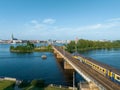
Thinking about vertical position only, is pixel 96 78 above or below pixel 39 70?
above

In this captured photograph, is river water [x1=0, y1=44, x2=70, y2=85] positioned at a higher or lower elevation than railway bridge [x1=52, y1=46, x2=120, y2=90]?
lower

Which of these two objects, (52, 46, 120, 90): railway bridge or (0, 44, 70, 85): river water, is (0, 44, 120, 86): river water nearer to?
(0, 44, 70, 85): river water

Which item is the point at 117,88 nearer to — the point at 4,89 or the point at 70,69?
the point at 4,89

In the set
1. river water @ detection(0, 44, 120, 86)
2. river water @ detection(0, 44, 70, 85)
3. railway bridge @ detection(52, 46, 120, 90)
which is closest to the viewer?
railway bridge @ detection(52, 46, 120, 90)

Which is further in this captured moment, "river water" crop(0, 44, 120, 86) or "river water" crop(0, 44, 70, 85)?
"river water" crop(0, 44, 120, 86)

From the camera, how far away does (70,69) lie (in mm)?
80438

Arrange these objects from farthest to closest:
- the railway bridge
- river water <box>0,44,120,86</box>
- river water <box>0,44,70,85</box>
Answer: river water <box>0,44,120,86</box>
river water <box>0,44,70,85</box>
the railway bridge

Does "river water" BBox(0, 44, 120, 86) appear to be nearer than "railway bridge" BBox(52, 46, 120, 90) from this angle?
No

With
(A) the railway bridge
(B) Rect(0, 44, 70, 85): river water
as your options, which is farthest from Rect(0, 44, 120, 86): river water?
(A) the railway bridge

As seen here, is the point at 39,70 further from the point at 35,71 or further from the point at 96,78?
the point at 96,78

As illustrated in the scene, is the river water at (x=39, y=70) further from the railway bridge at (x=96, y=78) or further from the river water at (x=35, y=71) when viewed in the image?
the railway bridge at (x=96, y=78)

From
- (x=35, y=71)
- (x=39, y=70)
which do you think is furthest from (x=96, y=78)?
(x=39, y=70)

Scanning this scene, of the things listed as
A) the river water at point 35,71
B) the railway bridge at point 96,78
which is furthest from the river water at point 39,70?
the railway bridge at point 96,78

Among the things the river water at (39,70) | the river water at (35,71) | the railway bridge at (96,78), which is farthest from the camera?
the river water at (39,70)
